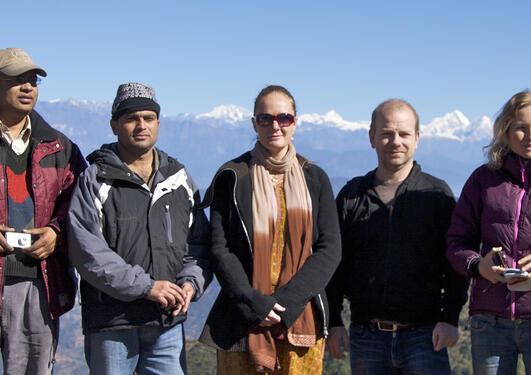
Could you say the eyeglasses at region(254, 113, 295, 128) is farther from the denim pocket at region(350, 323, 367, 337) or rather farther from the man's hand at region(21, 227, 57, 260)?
the man's hand at region(21, 227, 57, 260)

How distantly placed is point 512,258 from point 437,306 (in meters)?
0.74

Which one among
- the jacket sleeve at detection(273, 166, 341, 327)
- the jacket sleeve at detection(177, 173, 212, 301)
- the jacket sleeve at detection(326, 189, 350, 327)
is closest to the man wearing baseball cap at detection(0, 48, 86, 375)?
the jacket sleeve at detection(177, 173, 212, 301)

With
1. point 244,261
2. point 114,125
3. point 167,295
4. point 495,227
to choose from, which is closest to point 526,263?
point 495,227

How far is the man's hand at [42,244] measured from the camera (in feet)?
14.5

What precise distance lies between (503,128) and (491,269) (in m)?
1.12

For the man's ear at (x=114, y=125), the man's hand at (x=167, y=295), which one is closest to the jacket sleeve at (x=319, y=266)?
the man's hand at (x=167, y=295)

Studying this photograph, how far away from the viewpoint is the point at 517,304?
4.05m

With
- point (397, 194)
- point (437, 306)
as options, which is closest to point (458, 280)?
point (437, 306)

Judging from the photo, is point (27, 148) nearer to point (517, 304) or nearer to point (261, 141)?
point (261, 141)

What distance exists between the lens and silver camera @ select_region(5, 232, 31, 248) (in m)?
4.36

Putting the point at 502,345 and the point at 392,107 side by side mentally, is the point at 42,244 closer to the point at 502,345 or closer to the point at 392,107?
the point at 392,107

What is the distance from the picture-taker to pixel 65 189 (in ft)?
15.6

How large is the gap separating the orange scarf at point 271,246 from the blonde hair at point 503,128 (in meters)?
1.49

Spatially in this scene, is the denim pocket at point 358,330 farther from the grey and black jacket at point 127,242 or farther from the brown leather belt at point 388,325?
the grey and black jacket at point 127,242
